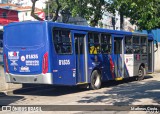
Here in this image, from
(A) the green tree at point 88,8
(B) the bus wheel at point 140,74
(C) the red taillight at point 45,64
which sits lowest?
(B) the bus wheel at point 140,74

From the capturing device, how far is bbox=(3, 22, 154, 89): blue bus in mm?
14328

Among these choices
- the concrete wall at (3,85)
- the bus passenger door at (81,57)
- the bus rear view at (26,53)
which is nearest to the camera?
the bus rear view at (26,53)

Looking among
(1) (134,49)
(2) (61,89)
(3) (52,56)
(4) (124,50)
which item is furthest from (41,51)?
(1) (134,49)

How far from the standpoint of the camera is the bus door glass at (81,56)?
15.9m

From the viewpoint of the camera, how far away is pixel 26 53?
14.8m

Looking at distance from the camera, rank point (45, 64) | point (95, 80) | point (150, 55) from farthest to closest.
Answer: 1. point (150, 55)
2. point (95, 80)
3. point (45, 64)

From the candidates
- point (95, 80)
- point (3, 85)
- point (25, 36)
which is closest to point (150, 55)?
point (95, 80)

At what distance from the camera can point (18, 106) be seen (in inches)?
474

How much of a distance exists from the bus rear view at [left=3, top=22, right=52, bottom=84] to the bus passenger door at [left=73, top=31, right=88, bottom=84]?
6.19 feet

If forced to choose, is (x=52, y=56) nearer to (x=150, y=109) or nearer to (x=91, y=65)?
(x=91, y=65)

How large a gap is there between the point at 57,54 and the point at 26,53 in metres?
1.25

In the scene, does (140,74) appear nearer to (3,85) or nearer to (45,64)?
(3,85)

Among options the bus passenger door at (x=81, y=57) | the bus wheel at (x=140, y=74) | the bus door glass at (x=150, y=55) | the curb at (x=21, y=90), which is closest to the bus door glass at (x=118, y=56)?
the bus wheel at (x=140, y=74)

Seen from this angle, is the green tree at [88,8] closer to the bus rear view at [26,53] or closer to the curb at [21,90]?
the curb at [21,90]
